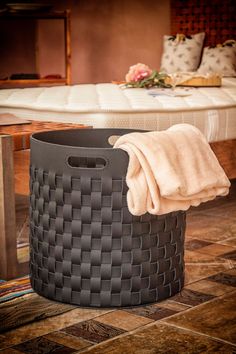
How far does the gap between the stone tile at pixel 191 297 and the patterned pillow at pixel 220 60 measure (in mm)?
3481

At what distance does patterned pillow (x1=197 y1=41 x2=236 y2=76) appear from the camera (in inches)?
208

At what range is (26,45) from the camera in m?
6.36

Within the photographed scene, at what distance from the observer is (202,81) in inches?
149

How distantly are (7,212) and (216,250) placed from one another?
2.72ft

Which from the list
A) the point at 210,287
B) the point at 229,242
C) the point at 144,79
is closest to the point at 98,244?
the point at 210,287

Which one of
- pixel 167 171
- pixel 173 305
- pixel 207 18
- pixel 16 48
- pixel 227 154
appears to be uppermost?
pixel 207 18

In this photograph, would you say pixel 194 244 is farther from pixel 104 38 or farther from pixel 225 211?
pixel 104 38

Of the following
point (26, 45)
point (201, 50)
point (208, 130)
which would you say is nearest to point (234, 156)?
point (208, 130)

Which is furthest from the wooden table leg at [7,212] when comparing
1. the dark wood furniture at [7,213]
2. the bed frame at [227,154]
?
the bed frame at [227,154]

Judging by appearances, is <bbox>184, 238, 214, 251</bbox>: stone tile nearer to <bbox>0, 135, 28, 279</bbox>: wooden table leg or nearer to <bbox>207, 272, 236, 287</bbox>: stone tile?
<bbox>207, 272, 236, 287</bbox>: stone tile

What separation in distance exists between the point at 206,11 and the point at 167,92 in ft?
9.94

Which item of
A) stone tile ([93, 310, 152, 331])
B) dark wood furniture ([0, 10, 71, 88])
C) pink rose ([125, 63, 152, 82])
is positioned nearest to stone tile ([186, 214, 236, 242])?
stone tile ([93, 310, 152, 331])

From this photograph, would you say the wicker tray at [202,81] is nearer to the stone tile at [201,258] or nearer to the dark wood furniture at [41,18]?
the stone tile at [201,258]

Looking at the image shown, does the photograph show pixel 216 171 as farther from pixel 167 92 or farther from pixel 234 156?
pixel 167 92
